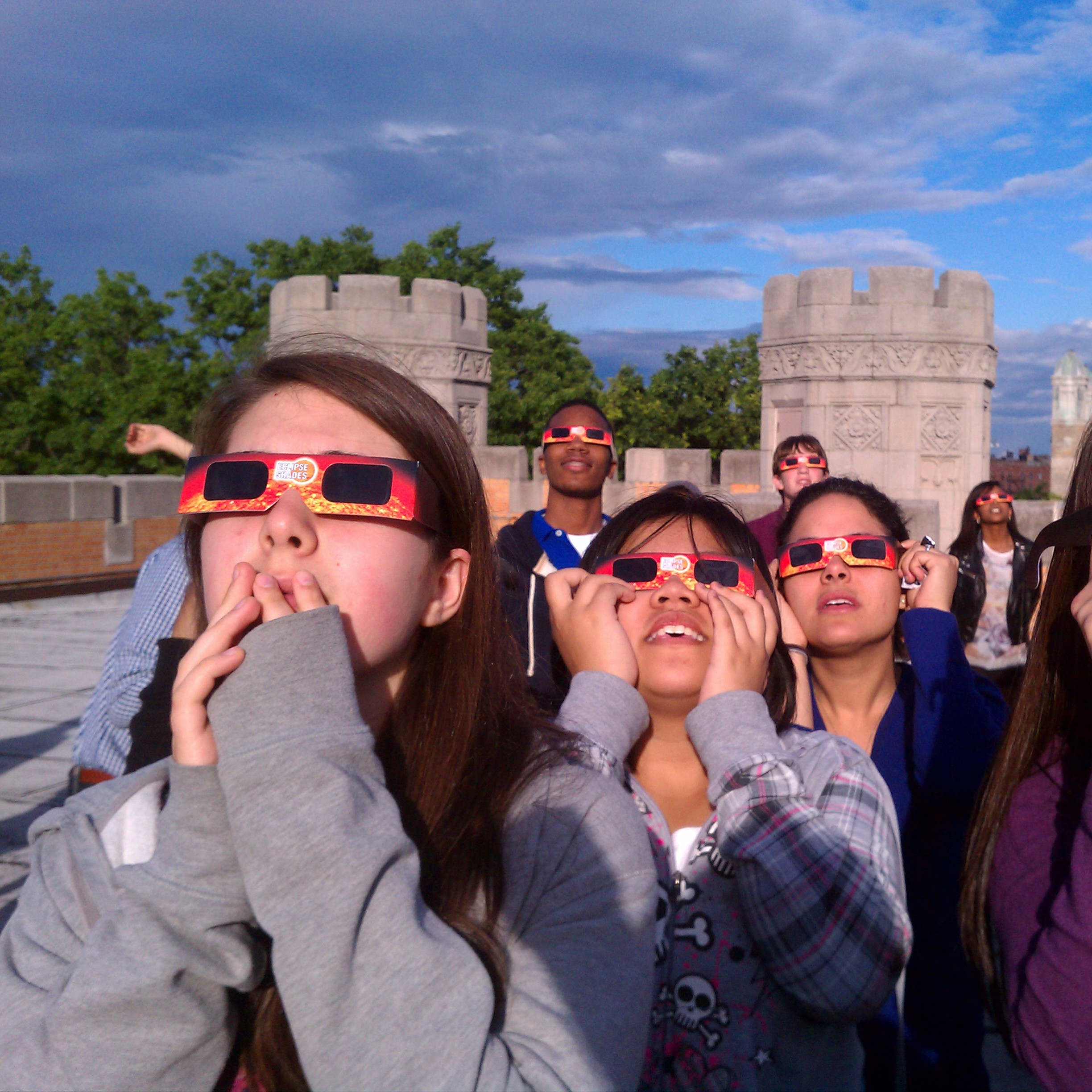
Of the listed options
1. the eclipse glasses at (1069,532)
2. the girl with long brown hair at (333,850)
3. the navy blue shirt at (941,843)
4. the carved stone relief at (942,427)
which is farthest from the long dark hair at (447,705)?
the carved stone relief at (942,427)

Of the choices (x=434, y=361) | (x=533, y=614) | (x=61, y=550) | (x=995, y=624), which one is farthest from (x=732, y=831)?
(x=61, y=550)

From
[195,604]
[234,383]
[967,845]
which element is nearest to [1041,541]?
[967,845]

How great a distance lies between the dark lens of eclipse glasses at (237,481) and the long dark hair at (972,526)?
5.53 meters

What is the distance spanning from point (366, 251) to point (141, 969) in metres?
43.0

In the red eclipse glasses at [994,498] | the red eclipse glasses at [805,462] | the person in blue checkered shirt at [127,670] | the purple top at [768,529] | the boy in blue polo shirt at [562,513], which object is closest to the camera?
the person in blue checkered shirt at [127,670]

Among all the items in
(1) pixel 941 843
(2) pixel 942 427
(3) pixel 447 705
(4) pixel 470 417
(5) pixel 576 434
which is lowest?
(1) pixel 941 843

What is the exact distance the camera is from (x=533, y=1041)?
1.17 m

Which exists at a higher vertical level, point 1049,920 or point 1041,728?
point 1041,728

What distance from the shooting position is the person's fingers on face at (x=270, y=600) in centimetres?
122

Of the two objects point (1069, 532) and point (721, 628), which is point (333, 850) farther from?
point (1069, 532)

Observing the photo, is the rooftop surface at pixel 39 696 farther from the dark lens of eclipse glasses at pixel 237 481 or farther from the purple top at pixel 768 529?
the purple top at pixel 768 529

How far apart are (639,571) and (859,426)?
27.8ft

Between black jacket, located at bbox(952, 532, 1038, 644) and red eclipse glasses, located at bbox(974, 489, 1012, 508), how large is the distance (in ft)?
0.69

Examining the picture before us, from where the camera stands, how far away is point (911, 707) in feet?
8.73
